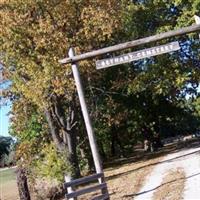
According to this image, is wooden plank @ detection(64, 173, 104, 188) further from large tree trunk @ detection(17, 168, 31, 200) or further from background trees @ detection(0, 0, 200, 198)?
background trees @ detection(0, 0, 200, 198)

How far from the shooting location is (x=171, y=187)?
1762 centimetres

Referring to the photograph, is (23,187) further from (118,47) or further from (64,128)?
(118,47)

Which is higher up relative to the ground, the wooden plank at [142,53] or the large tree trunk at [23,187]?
the wooden plank at [142,53]

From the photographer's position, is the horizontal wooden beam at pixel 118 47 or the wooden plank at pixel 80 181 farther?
the horizontal wooden beam at pixel 118 47

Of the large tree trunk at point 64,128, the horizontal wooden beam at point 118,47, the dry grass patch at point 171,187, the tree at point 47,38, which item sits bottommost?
the dry grass patch at point 171,187

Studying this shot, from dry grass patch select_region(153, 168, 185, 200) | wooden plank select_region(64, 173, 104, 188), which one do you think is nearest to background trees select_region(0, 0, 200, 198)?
dry grass patch select_region(153, 168, 185, 200)

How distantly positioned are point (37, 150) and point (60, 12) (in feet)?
31.2

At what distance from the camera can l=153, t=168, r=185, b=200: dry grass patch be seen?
16.0m

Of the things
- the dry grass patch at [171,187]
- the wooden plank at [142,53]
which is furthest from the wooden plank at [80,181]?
the wooden plank at [142,53]

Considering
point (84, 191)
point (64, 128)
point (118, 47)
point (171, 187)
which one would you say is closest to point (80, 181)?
point (84, 191)

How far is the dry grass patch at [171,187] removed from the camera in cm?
1598

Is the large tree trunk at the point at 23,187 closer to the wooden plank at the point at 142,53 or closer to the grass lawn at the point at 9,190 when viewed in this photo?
the wooden plank at the point at 142,53

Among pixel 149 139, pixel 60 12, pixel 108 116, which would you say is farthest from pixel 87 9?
pixel 149 139

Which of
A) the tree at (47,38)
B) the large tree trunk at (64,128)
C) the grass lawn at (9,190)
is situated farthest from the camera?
the grass lawn at (9,190)
